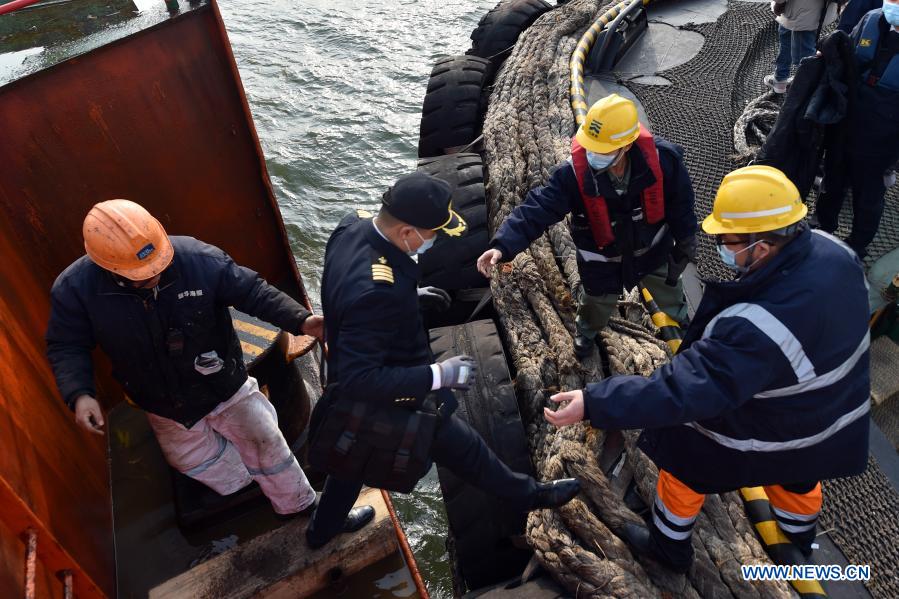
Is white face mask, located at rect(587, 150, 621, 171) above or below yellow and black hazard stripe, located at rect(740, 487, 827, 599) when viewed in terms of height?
above

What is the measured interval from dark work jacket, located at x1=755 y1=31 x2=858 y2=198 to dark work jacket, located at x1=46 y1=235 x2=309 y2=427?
3.23 metres

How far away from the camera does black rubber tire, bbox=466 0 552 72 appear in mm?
6480

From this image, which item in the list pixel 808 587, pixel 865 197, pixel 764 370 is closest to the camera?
pixel 764 370

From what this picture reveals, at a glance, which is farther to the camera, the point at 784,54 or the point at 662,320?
the point at 784,54

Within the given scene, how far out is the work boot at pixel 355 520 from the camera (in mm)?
2963

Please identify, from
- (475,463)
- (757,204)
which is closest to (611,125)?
(757,204)

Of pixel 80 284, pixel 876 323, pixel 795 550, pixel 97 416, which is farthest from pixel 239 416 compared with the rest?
pixel 876 323

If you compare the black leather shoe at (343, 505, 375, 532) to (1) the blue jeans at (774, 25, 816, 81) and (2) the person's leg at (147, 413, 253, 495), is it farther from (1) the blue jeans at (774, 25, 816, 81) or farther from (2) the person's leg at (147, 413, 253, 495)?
(1) the blue jeans at (774, 25, 816, 81)

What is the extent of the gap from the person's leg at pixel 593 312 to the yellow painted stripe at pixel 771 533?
117 centimetres

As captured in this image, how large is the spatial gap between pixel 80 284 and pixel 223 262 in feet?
1.76

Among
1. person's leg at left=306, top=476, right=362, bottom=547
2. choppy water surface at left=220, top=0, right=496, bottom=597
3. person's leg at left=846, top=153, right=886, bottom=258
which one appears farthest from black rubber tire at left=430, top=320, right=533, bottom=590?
person's leg at left=846, top=153, right=886, bottom=258

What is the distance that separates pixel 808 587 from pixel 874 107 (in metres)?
2.76

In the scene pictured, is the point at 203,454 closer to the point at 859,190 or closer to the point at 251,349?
the point at 251,349

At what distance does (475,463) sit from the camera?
2725 millimetres
